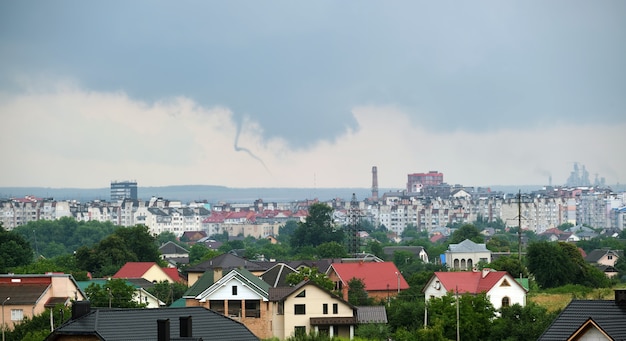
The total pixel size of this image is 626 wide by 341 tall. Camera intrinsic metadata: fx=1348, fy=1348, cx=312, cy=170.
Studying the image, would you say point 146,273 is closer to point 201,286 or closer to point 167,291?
point 167,291

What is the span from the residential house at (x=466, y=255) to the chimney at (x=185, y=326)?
217 feet

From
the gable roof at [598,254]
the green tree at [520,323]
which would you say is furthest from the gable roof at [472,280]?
the gable roof at [598,254]

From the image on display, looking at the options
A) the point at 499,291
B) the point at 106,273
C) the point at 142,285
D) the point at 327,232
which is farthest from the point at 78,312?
the point at 327,232

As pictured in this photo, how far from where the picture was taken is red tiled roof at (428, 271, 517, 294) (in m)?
43.5

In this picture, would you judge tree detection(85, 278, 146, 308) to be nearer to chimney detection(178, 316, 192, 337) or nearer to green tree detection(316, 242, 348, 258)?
chimney detection(178, 316, 192, 337)

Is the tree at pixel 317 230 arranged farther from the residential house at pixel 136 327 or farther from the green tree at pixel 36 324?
the residential house at pixel 136 327

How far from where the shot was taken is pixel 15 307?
39562 millimetres

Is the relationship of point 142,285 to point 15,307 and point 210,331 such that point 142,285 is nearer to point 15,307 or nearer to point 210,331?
point 15,307

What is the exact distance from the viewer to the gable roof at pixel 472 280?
4350 cm

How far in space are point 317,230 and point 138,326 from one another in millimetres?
83618

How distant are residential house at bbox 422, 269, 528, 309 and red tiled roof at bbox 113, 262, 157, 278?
18893mm

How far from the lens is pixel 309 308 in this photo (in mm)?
38781

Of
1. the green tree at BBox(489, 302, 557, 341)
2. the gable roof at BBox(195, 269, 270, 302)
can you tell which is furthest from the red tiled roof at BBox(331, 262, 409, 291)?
the green tree at BBox(489, 302, 557, 341)

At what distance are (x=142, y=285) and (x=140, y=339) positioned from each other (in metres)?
34.6
